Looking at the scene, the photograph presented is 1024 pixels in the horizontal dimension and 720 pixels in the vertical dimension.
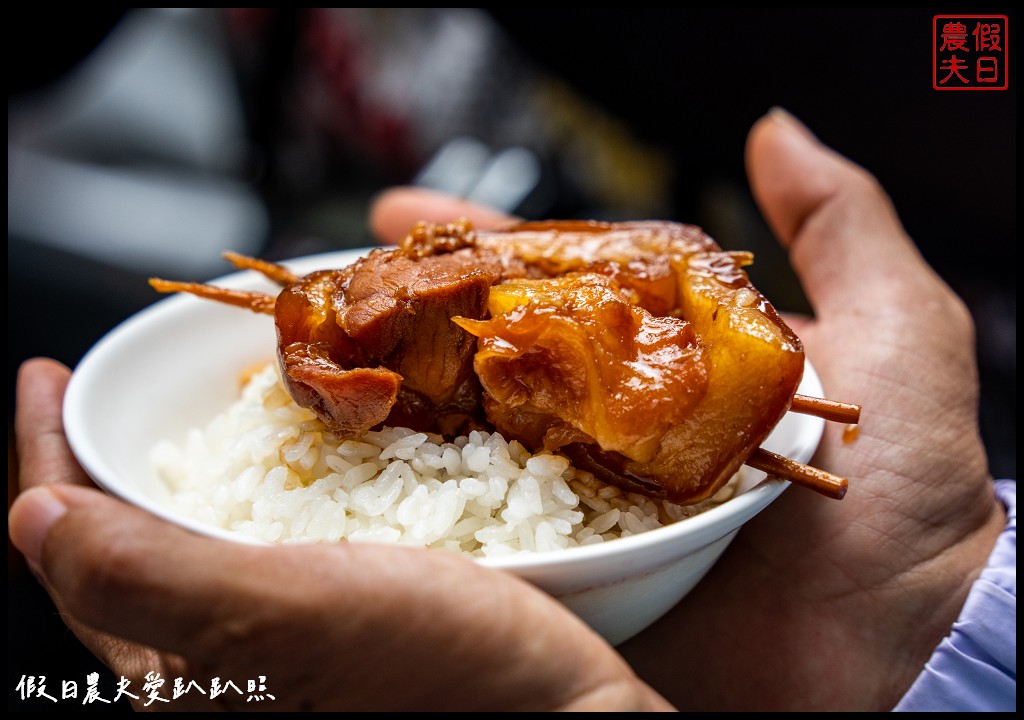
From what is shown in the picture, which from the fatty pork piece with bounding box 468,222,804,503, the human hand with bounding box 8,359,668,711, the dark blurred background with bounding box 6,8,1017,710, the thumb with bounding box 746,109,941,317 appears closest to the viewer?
the human hand with bounding box 8,359,668,711

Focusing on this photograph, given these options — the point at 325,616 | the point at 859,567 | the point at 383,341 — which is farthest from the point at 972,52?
the point at 325,616

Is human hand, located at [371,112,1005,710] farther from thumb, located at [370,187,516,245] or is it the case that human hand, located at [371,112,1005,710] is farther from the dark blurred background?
the dark blurred background

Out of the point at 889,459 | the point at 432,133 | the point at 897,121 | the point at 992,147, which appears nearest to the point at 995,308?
the point at 992,147

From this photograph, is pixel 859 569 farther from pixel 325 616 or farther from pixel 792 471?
pixel 325 616

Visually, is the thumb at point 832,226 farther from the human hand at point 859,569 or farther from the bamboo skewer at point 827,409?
the bamboo skewer at point 827,409

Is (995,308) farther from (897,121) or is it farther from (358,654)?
(358,654)

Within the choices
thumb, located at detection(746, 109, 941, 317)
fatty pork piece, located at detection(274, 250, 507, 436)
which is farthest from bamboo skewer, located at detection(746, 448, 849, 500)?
thumb, located at detection(746, 109, 941, 317)
